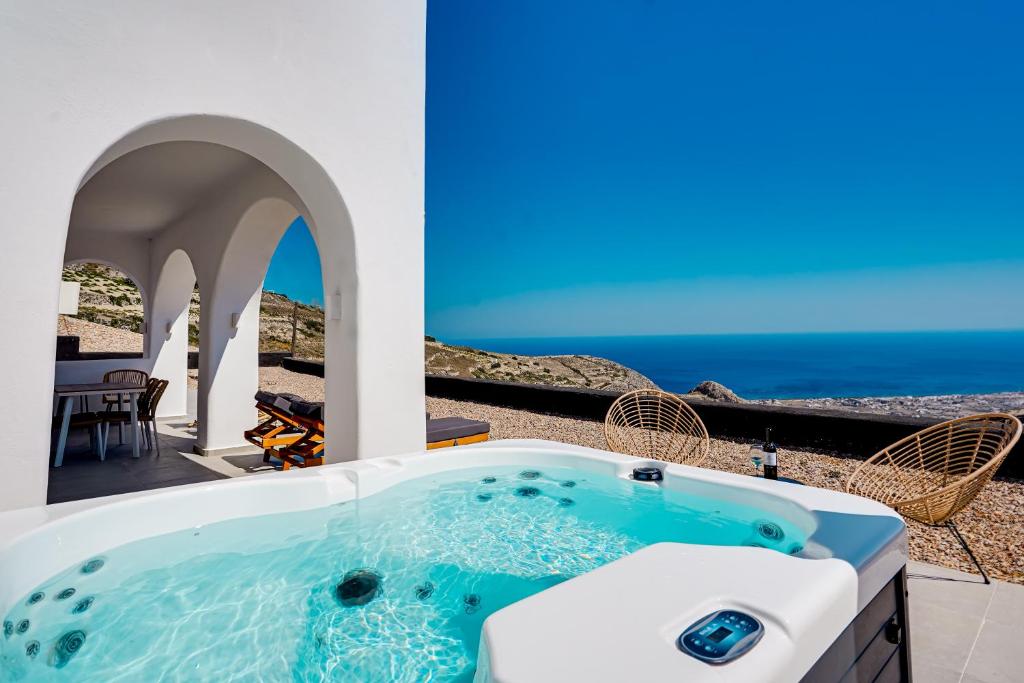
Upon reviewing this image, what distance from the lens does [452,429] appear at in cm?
486

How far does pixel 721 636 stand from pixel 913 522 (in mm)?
3266

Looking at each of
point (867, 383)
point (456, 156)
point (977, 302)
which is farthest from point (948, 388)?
point (456, 156)

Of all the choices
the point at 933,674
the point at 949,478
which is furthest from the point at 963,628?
the point at 949,478

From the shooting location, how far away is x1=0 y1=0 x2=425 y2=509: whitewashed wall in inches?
89.3

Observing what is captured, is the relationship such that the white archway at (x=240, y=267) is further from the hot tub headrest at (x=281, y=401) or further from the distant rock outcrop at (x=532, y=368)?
the distant rock outcrop at (x=532, y=368)

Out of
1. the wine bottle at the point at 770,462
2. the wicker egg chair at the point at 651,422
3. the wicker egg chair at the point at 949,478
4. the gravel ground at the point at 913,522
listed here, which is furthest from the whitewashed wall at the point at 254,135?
the gravel ground at the point at 913,522

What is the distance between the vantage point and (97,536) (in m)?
2.20

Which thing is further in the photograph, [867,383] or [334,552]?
[867,383]

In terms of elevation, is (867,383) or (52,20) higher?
(52,20)

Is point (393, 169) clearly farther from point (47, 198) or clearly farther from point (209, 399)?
point (209, 399)

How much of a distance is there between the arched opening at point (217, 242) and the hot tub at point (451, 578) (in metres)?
1.08

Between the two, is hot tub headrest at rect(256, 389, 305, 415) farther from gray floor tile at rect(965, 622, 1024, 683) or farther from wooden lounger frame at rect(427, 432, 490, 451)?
gray floor tile at rect(965, 622, 1024, 683)

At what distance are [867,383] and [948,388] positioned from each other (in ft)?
13.5

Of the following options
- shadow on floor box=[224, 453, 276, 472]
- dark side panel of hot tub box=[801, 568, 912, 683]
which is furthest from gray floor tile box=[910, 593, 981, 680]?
shadow on floor box=[224, 453, 276, 472]
